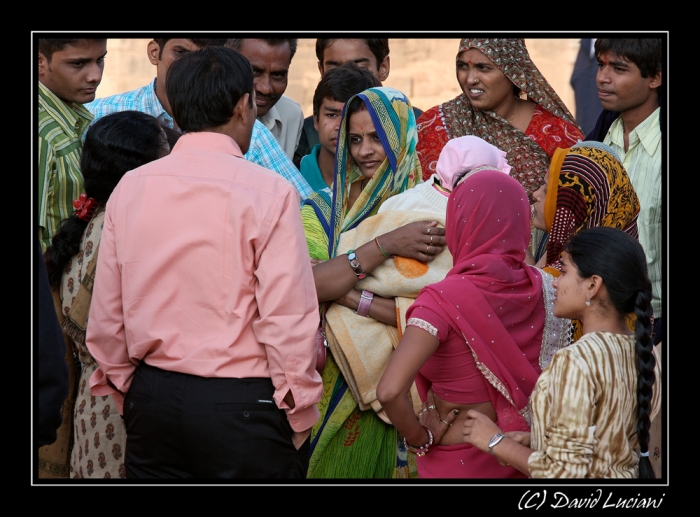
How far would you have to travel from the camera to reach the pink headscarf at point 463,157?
2.84m

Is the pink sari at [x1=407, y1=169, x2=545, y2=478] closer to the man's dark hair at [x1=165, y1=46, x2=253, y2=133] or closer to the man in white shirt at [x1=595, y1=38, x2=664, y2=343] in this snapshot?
the man's dark hair at [x1=165, y1=46, x2=253, y2=133]

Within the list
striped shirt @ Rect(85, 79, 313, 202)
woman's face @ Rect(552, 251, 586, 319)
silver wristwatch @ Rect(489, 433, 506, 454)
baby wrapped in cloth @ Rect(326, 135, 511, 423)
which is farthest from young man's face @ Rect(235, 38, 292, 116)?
silver wristwatch @ Rect(489, 433, 506, 454)

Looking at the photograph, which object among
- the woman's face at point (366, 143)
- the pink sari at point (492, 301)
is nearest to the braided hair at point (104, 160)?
the woman's face at point (366, 143)

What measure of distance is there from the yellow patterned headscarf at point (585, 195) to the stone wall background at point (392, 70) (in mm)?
3130

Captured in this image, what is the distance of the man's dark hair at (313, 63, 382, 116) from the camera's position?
374 centimetres

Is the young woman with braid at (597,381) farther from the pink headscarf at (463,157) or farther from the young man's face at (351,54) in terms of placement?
the young man's face at (351,54)

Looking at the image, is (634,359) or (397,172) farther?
(397,172)

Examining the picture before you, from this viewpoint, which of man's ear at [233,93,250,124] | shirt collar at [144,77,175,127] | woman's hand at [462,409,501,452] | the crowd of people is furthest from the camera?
shirt collar at [144,77,175,127]

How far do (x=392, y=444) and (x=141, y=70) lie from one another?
379cm

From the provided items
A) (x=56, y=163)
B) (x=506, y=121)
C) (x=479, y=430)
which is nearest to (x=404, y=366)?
(x=479, y=430)

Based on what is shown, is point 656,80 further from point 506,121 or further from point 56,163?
point 56,163

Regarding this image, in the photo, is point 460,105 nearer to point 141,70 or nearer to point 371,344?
point 371,344

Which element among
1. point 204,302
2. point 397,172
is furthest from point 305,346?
point 397,172

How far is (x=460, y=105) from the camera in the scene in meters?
4.00
